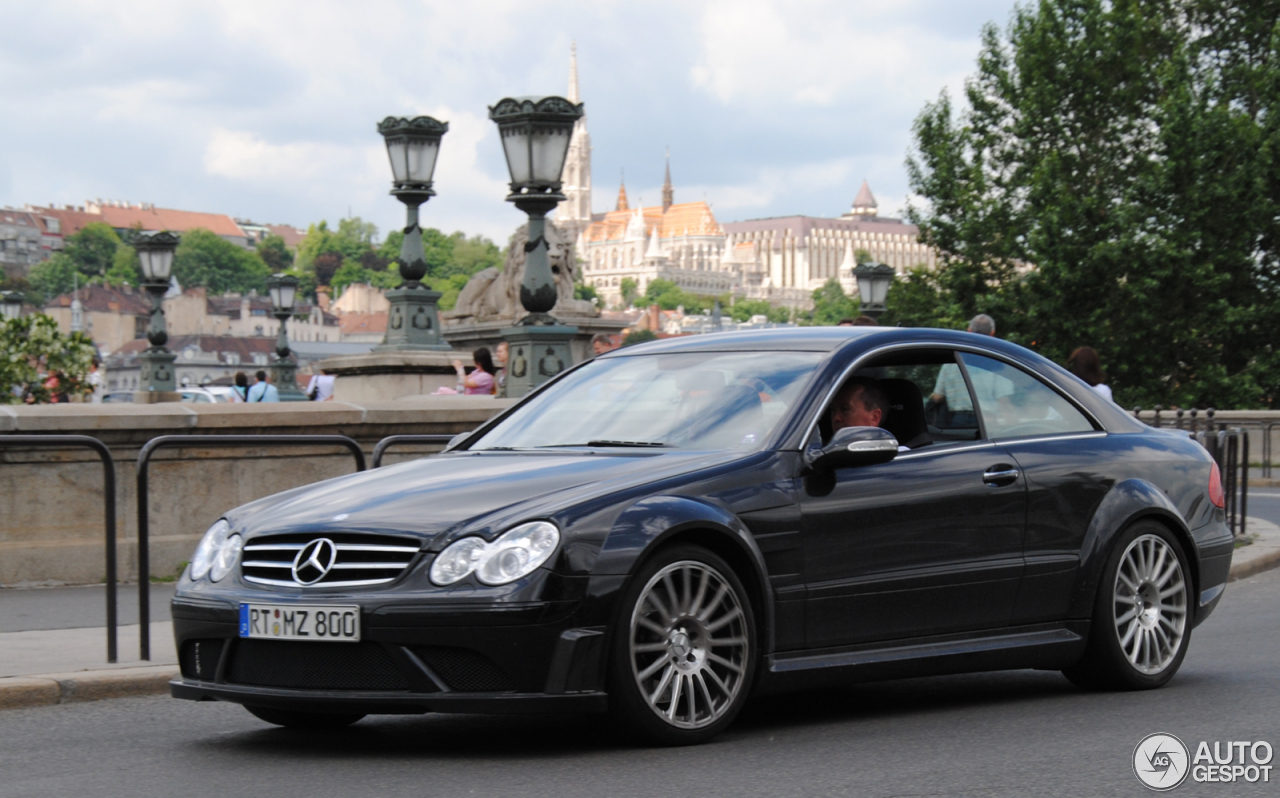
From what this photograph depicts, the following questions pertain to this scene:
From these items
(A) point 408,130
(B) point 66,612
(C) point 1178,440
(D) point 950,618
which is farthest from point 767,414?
(A) point 408,130

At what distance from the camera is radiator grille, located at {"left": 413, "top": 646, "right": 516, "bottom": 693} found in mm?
5504

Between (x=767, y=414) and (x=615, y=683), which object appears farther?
(x=767, y=414)

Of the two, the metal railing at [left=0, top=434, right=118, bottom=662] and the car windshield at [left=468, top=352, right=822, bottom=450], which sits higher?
the car windshield at [left=468, top=352, right=822, bottom=450]

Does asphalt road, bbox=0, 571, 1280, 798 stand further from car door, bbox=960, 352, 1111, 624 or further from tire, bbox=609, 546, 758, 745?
car door, bbox=960, 352, 1111, 624

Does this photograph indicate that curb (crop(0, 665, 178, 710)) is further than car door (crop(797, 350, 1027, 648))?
Yes

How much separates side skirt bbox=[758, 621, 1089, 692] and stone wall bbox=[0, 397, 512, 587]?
5992mm

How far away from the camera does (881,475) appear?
653cm

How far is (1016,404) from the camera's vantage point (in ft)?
24.1

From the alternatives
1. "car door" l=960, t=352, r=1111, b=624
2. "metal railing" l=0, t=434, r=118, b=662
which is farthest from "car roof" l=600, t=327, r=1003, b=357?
"metal railing" l=0, t=434, r=118, b=662

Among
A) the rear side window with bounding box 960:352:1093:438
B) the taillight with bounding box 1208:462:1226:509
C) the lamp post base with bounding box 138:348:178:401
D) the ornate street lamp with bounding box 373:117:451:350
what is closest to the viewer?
the rear side window with bounding box 960:352:1093:438

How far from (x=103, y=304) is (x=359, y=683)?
656 feet

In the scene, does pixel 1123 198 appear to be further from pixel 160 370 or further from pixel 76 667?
pixel 76 667

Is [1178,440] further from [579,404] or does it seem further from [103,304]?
[103,304]

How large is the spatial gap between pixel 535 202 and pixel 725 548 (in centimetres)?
1043
